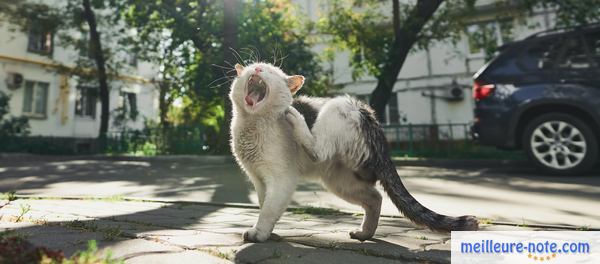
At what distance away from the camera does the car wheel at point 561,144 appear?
566 centimetres

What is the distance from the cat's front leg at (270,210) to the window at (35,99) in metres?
20.5

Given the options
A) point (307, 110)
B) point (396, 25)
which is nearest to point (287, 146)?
point (307, 110)

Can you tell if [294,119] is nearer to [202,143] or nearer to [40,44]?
[202,143]

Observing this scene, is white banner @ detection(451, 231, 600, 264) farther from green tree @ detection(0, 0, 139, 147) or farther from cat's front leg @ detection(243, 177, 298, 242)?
green tree @ detection(0, 0, 139, 147)

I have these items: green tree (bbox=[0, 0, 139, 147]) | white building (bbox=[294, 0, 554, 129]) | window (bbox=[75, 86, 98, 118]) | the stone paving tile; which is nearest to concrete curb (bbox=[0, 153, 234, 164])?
green tree (bbox=[0, 0, 139, 147])

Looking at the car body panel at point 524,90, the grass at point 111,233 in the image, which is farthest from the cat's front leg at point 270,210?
the car body panel at point 524,90

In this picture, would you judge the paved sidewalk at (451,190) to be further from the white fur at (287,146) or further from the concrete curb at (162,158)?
the concrete curb at (162,158)

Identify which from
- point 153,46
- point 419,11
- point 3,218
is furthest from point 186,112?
point 3,218

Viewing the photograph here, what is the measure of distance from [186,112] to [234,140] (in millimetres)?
12871

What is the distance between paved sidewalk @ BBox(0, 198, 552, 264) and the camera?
6.50 feet

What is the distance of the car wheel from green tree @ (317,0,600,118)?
15.0 ft

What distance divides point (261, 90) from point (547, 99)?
5138 mm

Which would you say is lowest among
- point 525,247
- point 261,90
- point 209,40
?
point 525,247

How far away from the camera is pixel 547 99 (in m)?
5.84
